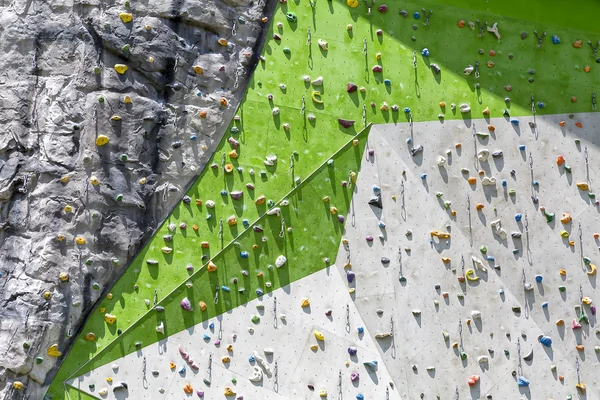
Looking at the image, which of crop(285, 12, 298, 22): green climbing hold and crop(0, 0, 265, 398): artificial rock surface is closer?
crop(0, 0, 265, 398): artificial rock surface

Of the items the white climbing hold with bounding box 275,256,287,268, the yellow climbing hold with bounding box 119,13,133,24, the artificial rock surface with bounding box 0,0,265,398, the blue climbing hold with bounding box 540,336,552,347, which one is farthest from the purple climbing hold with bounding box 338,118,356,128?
the blue climbing hold with bounding box 540,336,552,347

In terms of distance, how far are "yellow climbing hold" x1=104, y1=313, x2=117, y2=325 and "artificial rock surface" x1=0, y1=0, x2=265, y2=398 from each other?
0.26 m

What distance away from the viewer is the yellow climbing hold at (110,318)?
11.0 meters

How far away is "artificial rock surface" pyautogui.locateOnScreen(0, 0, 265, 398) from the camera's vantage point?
1091 cm

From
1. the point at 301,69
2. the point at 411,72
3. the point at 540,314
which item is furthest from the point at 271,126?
the point at 540,314

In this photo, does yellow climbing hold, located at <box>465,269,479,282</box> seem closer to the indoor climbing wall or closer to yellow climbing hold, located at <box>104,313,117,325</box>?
the indoor climbing wall

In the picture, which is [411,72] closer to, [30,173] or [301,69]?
[301,69]

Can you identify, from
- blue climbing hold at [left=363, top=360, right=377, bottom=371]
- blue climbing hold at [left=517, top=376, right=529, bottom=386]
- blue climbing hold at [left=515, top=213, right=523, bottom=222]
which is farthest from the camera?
blue climbing hold at [left=515, top=213, right=523, bottom=222]

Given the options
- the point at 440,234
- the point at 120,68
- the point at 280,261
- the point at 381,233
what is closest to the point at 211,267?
the point at 280,261

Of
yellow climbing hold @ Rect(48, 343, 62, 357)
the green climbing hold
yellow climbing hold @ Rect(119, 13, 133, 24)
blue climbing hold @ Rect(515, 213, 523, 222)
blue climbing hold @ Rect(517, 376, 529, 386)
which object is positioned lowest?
blue climbing hold @ Rect(517, 376, 529, 386)

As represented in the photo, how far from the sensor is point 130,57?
36.9 feet

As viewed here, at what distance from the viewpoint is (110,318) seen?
11.0 m

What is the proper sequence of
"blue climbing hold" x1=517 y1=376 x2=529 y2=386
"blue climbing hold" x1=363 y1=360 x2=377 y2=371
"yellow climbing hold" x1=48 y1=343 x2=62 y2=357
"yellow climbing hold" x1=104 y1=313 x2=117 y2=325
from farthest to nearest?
"blue climbing hold" x1=517 y1=376 x2=529 y2=386 < "blue climbing hold" x1=363 y1=360 x2=377 y2=371 < "yellow climbing hold" x1=104 y1=313 x2=117 y2=325 < "yellow climbing hold" x1=48 y1=343 x2=62 y2=357

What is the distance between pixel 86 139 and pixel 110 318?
240 centimetres
